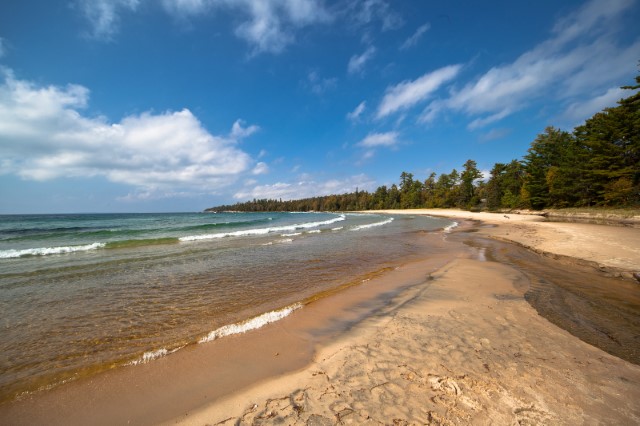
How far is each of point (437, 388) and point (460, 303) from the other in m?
3.63

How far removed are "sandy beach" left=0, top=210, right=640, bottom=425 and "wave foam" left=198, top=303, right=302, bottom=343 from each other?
215 mm

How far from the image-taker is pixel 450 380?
3.22 m

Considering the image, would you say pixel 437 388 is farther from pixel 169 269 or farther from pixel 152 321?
pixel 169 269

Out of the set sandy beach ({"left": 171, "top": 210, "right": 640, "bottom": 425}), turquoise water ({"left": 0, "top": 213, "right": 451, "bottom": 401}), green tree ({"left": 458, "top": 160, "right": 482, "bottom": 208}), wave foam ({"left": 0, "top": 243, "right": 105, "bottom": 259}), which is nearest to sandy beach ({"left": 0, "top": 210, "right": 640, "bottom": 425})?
sandy beach ({"left": 171, "top": 210, "right": 640, "bottom": 425})

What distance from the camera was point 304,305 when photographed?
6406mm

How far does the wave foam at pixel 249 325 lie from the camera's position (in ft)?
15.8

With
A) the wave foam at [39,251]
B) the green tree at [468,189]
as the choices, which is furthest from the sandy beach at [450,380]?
the green tree at [468,189]

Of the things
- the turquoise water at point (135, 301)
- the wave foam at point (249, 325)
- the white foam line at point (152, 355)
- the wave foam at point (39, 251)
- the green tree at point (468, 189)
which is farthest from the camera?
the green tree at point (468, 189)

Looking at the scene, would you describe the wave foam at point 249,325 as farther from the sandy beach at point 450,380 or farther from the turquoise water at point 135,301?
the sandy beach at point 450,380

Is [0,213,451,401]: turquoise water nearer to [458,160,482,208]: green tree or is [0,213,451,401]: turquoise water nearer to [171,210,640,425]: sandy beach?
[171,210,640,425]: sandy beach

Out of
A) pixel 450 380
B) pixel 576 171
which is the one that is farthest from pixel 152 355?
pixel 576 171

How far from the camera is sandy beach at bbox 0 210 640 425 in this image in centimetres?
275

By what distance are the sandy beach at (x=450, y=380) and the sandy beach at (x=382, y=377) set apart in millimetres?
15

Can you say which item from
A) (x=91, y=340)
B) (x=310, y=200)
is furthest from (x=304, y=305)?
(x=310, y=200)
